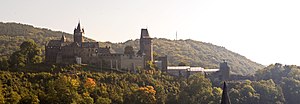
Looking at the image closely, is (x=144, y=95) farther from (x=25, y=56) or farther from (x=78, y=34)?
(x=78, y=34)

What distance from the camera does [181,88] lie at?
8825 cm

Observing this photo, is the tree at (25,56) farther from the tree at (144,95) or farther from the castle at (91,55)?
the tree at (144,95)

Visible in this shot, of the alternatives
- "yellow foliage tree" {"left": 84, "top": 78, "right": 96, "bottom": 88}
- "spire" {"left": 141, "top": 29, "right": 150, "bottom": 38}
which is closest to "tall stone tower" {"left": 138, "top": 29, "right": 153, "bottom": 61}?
"spire" {"left": 141, "top": 29, "right": 150, "bottom": 38}

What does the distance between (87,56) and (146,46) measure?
49.8 ft

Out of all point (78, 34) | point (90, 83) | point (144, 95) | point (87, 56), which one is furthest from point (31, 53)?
point (144, 95)

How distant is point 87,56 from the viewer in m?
85.9

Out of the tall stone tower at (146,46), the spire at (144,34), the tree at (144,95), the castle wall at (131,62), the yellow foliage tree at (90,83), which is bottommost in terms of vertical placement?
the tree at (144,95)

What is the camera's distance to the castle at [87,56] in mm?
83775

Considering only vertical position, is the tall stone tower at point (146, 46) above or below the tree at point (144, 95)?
above

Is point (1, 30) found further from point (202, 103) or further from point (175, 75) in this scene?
point (202, 103)

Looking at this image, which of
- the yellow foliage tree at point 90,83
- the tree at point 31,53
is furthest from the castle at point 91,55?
the yellow foliage tree at point 90,83

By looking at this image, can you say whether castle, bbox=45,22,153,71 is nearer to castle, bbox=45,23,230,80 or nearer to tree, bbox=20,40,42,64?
castle, bbox=45,23,230,80

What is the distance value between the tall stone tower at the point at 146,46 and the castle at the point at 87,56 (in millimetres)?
3056

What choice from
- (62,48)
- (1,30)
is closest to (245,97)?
(62,48)
